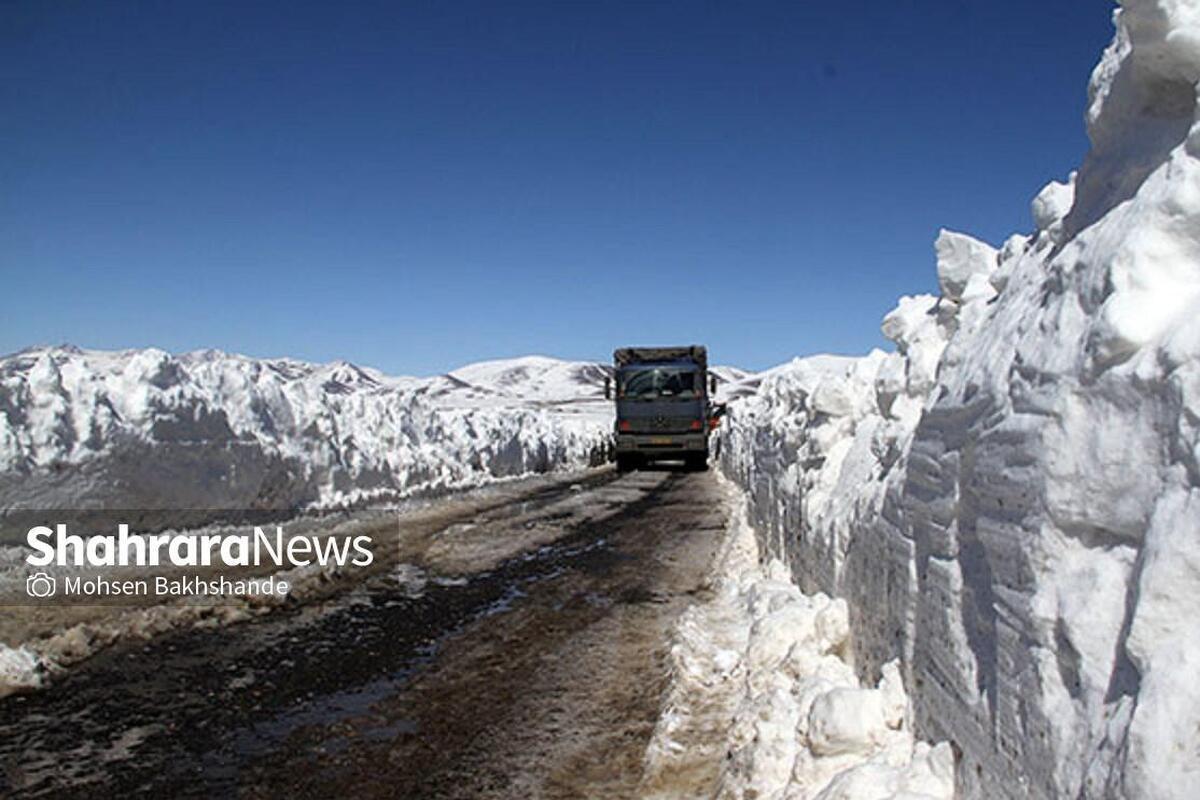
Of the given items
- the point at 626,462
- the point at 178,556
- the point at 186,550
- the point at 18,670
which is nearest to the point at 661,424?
the point at 626,462

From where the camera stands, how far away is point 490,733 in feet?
17.1

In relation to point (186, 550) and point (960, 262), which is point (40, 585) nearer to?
point (186, 550)

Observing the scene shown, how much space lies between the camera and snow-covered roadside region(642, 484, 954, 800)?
3.42 metres

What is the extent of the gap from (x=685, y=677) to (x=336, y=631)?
10.7 ft

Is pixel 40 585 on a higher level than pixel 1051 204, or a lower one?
lower

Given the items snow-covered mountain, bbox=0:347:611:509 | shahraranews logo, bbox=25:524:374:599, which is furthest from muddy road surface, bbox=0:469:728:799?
snow-covered mountain, bbox=0:347:611:509

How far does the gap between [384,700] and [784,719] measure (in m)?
2.78

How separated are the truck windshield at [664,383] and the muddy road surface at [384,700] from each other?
18.2m

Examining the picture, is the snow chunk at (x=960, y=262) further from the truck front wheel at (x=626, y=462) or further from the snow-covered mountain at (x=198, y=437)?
the truck front wheel at (x=626, y=462)

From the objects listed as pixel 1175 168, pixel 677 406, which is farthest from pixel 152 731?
pixel 677 406

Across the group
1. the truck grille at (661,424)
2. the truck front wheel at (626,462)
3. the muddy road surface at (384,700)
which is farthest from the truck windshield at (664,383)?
the muddy road surface at (384,700)

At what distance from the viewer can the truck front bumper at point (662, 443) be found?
28000mm

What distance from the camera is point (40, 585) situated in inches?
342

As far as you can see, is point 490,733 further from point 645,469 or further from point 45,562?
point 645,469
